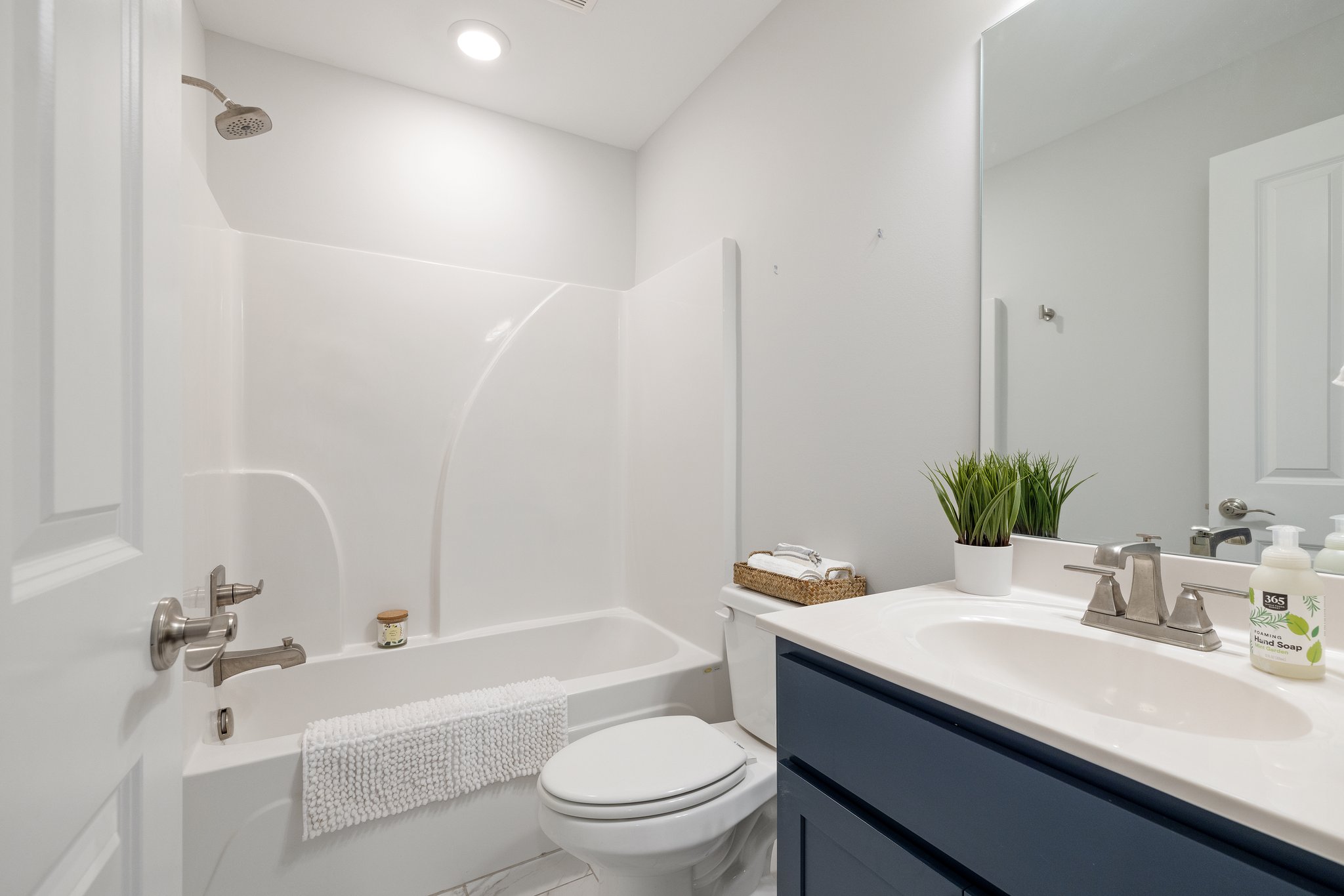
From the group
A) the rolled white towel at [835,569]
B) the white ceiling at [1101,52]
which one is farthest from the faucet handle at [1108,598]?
the white ceiling at [1101,52]

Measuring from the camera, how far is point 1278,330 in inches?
35.4

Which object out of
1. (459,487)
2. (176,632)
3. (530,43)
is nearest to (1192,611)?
(176,632)

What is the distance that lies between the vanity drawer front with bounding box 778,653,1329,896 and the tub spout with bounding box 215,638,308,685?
1.11 metres

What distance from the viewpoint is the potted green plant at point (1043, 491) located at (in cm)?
117

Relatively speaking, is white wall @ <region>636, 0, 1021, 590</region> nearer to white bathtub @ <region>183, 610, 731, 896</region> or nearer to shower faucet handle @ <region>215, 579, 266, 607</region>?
white bathtub @ <region>183, 610, 731, 896</region>

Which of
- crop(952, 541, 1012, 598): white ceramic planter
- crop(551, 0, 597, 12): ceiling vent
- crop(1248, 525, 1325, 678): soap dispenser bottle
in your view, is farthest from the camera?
crop(551, 0, 597, 12): ceiling vent

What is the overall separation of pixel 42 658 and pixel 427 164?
7.85 feet

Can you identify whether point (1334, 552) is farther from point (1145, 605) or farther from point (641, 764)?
point (641, 764)

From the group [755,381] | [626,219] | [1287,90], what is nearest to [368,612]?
[755,381]

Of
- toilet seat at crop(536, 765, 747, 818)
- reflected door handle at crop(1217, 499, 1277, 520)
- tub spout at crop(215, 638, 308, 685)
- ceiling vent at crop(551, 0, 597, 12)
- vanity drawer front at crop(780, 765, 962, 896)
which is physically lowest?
toilet seat at crop(536, 765, 747, 818)

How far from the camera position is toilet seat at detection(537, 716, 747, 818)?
3.99ft

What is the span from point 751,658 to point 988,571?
662 mm

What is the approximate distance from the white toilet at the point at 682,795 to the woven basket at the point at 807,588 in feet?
0.09

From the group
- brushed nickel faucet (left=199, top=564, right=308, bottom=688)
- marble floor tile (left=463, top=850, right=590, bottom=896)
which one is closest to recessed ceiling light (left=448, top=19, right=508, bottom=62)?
brushed nickel faucet (left=199, top=564, right=308, bottom=688)
